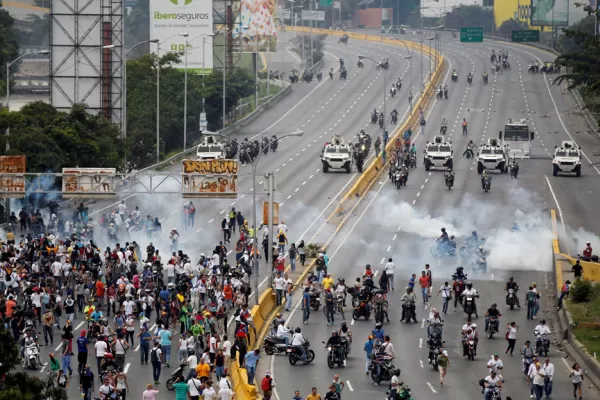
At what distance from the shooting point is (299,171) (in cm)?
8088

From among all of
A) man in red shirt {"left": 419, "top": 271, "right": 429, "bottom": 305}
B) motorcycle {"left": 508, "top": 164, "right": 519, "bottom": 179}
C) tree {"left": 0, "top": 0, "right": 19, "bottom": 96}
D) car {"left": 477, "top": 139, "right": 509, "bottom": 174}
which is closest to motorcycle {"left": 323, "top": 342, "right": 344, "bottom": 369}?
man in red shirt {"left": 419, "top": 271, "right": 429, "bottom": 305}

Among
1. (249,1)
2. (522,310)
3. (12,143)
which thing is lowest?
(522,310)

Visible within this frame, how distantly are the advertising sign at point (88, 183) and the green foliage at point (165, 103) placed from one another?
93.8 feet

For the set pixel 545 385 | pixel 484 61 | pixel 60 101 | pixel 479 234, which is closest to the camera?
pixel 545 385

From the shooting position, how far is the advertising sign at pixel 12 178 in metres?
54.3

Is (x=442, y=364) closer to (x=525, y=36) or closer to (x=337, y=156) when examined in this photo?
(x=337, y=156)

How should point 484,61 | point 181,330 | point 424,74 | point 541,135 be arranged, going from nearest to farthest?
point 181,330, point 541,135, point 424,74, point 484,61

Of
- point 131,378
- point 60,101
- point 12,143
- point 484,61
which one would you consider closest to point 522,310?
point 131,378

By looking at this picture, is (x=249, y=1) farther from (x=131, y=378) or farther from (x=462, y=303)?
(x=131, y=378)

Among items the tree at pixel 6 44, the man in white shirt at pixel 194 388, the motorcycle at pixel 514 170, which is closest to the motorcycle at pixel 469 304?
the man in white shirt at pixel 194 388

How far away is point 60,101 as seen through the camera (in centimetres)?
8169

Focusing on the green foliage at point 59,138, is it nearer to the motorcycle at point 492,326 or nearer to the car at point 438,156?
the car at point 438,156

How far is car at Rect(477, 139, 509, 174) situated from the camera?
79.9 metres

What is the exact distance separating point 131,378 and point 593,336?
49.8 feet
